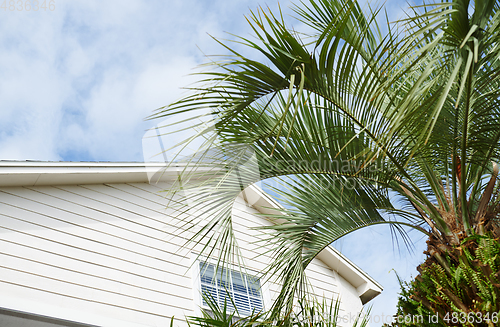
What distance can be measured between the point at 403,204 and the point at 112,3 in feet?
24.2

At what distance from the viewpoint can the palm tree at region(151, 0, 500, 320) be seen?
2.46 m

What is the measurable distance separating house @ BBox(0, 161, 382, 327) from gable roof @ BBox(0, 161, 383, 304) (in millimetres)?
15

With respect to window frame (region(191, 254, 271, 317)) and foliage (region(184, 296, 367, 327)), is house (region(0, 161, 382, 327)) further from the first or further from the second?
foliage (region(184, 296, 367, 327))

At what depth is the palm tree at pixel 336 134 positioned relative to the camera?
246 centimetres

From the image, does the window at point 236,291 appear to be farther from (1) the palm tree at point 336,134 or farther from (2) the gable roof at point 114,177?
(1) the palm tree at point 336,134

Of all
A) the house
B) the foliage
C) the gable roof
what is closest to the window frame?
the house

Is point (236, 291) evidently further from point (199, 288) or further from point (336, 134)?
point (336, 134)

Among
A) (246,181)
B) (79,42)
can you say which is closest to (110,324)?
(246,181)

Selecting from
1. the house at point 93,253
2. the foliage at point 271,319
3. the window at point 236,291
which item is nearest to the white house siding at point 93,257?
the house at point 93,253

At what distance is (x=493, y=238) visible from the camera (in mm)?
2771

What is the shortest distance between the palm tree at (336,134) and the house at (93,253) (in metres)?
0.93

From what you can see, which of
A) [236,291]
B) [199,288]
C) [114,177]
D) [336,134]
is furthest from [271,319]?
[114,177]

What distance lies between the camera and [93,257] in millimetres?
5090

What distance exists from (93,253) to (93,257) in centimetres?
6
